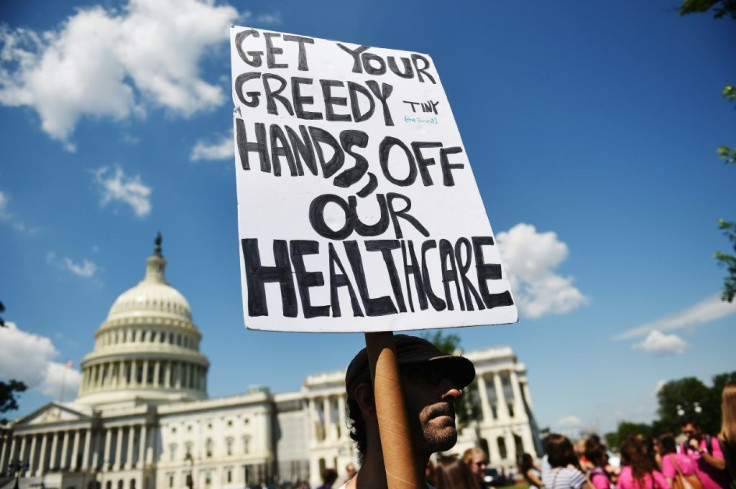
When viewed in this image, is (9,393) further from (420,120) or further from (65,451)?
(65,451)

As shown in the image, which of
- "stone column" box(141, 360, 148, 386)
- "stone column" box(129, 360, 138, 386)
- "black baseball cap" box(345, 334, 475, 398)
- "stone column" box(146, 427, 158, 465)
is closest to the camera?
"black baseball cap" box(345, 334, 475, 398)

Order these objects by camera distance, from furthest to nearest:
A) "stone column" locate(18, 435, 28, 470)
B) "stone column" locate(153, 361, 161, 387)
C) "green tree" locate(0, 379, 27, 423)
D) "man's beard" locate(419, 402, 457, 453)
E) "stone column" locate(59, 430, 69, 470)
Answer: "stone column" locate(153, 361, 161, 387)
"stone column" locate(18, 435, 28, 470)
"stone column" locate(59, 430, 69, 470)
"green tree" locate(0, 379, 27, 423)
"man's beard" locate(419, 402, 457, 453)

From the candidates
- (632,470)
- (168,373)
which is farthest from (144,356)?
(632,470)

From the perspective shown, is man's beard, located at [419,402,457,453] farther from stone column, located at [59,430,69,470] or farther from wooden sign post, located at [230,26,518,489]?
stone column, located at [59,430,69,470]

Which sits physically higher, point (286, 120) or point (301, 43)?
point (301, 43)

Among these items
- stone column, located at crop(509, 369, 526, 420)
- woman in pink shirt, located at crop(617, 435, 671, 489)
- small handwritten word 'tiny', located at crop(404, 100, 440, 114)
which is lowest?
woman in pink shirt, located at crop(617, 435, 671, 489)

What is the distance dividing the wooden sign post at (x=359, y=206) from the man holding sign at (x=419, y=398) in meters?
Answer: 0.17

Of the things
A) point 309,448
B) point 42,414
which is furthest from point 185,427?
point 42,414

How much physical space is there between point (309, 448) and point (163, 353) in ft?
91.6

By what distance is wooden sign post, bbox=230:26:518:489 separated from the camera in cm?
188

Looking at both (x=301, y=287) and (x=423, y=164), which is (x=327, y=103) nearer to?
(x=423, y=164)

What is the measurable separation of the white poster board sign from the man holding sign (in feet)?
0.71

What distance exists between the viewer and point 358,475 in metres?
2.07

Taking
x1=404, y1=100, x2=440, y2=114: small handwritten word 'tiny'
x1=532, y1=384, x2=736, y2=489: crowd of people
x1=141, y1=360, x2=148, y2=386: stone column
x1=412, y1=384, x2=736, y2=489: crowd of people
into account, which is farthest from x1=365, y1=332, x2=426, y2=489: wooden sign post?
x1=141, y1=360, x2=148, y2=386: stone column
